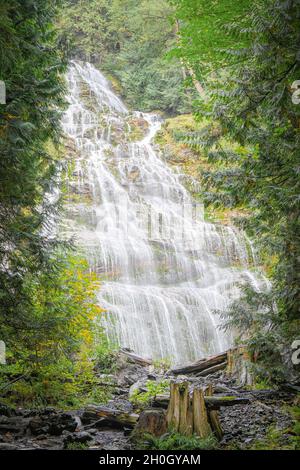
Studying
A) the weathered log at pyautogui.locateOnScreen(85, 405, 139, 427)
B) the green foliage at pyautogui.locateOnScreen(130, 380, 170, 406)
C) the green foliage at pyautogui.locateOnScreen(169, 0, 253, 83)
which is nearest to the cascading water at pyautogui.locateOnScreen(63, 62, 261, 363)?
the green foliage at pyautogui.locateOnScreen(130, 380, 170, 406)

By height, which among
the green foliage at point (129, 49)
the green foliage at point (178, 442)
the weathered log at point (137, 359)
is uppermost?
the green foliage at point (129, 49)

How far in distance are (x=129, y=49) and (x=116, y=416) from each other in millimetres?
35430

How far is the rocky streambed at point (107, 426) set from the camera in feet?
17.4

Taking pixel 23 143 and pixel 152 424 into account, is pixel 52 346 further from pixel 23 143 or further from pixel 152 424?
pixel 23 143

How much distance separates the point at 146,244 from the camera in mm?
20469

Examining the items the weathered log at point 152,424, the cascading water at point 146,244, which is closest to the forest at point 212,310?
the weathered log at point 152,424

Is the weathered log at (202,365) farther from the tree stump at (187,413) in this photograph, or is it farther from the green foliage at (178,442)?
the green foliage at (178,442)

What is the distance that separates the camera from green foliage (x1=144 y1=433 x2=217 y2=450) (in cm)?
488

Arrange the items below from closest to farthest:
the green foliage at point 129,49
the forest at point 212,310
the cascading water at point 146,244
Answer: the forest at point 212,310 → the cascading water at point 146,244 → the green foliage at point 129,49

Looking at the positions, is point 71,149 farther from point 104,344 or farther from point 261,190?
point 261,190

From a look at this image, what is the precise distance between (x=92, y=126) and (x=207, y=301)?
50.4ft

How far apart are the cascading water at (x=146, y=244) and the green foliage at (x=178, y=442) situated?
10.0 meters

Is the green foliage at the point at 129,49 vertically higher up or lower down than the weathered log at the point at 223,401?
higher up
